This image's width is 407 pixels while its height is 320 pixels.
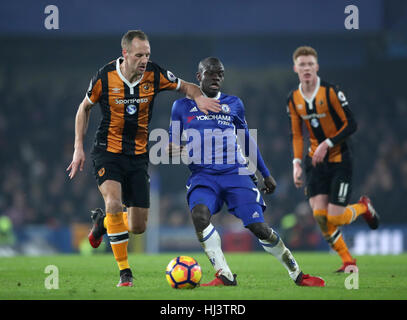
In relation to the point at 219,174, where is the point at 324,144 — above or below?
above

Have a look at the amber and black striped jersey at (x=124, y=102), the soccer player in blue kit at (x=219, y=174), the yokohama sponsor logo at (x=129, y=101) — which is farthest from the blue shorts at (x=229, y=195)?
the yokohama sponsor logo at (x=129, y=101)

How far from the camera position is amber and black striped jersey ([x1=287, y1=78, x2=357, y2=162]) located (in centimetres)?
886

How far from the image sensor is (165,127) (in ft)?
74.7

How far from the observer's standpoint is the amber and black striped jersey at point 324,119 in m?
8.86

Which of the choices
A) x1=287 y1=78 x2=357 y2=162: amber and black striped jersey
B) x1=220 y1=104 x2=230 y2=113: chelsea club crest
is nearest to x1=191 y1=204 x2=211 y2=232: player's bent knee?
x1=220 y1=104 x2=230 y2=113: chelsea club crest

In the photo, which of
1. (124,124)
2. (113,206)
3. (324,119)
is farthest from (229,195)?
(324,119)

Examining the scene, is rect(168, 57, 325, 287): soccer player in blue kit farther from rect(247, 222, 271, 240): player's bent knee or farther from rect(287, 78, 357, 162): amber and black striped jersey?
rect(287, 78, 357, 162): amber and black striped jersey

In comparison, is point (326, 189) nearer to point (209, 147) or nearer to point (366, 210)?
point (366, 210)

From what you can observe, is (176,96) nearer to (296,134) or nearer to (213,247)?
(296,134)

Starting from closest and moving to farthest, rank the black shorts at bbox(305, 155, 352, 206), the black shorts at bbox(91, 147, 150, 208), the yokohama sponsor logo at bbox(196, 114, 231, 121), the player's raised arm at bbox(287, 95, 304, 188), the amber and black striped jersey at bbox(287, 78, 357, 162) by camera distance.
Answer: the yokohama sponsor logo at bbox(196, 114, 231, 121) < the black shorts at bbox(91, 147, 150, 208) < the amber and black striped jersey at bbox(287, 78, 357, 162) < the black shorts at bbox(305, 155, 352, 206) < the player's raised arm at bbox(287, 95, 304, 188)

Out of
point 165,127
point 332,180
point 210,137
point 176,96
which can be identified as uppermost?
→ point 176,96

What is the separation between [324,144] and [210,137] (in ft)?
7.62

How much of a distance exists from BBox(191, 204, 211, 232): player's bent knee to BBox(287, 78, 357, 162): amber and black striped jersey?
273cm

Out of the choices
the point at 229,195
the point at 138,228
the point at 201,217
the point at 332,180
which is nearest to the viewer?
the point at 201,217
